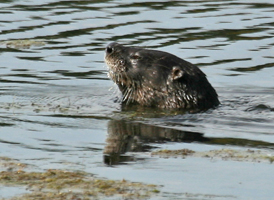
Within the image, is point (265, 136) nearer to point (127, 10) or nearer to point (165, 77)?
point (165, 77)

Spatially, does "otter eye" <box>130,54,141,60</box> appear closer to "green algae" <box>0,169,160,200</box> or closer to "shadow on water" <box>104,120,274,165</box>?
"shadow on water" <box>104,120,274,165</box>

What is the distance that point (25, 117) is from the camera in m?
10.1

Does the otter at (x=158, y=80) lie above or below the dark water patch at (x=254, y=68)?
above

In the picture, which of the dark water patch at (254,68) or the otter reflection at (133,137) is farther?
A: the dark water patch at (254,68)

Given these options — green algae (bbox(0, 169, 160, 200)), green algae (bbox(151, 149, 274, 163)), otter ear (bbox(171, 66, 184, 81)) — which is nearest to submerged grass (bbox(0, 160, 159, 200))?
green algae (bbox(0, 169, 160, 200))

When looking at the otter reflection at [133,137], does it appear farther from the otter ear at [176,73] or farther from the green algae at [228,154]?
the otter ear at [176,73]

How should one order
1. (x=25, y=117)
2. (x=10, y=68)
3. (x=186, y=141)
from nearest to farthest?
(x=186, y=141), (x=25, y=117), (x=10, y=68)

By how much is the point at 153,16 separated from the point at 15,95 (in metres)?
6.24

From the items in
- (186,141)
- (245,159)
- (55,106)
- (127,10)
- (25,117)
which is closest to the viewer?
(245,159)

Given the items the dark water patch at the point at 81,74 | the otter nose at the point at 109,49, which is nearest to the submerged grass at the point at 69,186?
the otter nose at the point at 109,49

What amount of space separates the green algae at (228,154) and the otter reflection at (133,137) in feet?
1.03

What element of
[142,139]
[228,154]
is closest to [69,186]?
[228,154]

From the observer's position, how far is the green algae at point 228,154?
317 inches

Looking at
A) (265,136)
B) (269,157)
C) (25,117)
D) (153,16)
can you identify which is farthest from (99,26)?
(269,157)
